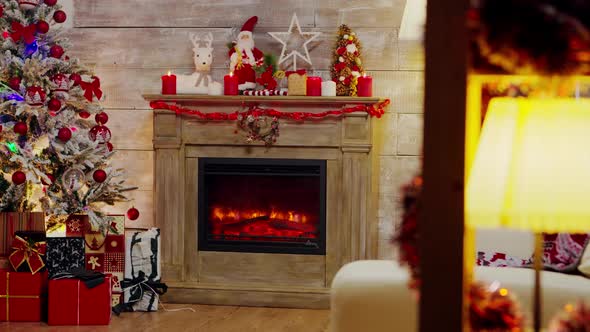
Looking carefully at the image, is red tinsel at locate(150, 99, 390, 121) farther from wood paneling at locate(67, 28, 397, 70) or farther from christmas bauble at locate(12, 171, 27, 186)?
christmas bauble at locate(12, 171, 27, 186)

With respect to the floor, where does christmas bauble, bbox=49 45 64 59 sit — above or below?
above

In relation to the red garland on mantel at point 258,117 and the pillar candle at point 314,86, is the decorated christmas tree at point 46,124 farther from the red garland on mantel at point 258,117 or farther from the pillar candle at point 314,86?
the pillar candle at point 314,86

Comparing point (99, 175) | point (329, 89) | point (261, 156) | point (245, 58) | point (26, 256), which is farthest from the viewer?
point (245, 58)

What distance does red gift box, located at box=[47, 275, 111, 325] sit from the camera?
14.8 ft

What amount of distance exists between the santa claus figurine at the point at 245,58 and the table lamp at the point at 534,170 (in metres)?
3.96

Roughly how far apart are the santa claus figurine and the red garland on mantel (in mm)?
228

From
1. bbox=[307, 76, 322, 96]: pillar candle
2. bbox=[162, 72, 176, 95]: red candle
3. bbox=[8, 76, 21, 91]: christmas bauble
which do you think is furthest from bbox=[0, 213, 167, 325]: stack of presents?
bbox=[307, 76, 322, 96]: pillar candle

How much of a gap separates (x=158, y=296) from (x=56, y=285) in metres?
0.71

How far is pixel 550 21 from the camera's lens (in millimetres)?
1141

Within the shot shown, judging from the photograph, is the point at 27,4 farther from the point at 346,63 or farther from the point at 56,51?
the point at 346,63

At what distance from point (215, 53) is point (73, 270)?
173 centimetres

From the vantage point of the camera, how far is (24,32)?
484cm

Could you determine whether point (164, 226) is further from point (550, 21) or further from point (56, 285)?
point (550, 21)

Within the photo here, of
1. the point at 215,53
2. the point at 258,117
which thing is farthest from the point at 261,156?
the point at 215,53
